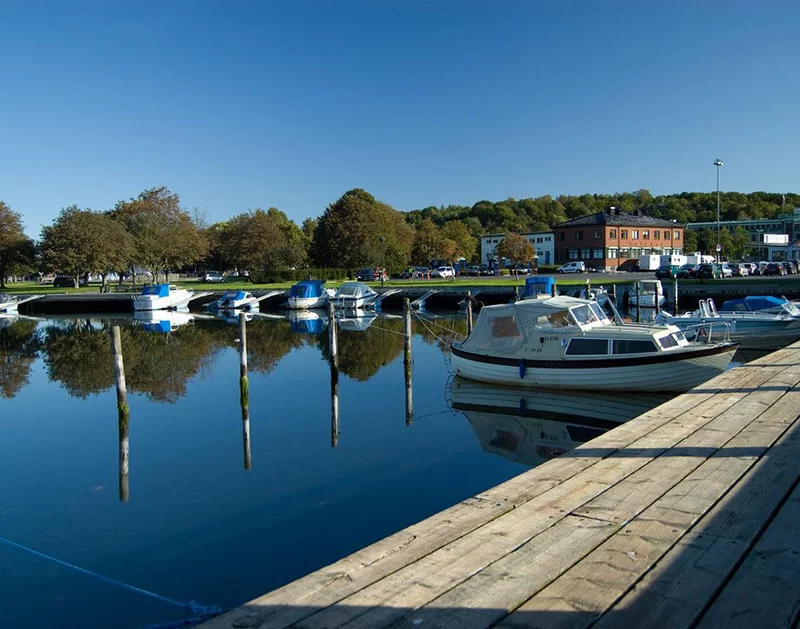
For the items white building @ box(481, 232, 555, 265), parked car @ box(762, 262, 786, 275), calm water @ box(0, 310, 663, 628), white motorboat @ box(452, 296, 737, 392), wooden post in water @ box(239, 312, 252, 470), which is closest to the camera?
calm water @ box(0, 310, 663, 628)

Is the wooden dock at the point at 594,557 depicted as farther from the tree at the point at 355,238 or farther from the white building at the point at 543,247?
the white building at the point at 543,247

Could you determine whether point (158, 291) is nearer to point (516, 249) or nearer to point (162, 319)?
point (162, 319)

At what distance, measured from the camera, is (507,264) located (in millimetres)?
104000

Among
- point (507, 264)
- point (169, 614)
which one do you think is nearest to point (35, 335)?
point (169, 614)

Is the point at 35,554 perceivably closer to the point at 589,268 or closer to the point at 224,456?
the point at 224,456

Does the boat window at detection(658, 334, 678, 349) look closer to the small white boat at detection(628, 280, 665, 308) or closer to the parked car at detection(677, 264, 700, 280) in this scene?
Answer: the small white boat at detection(628, 280, 665, 308)

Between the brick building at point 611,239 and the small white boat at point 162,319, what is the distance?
5609cm

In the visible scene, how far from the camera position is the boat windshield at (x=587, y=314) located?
67.6 ft

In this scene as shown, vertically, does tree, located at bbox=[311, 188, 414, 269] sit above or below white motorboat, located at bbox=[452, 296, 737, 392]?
above

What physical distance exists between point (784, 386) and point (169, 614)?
11370 mm

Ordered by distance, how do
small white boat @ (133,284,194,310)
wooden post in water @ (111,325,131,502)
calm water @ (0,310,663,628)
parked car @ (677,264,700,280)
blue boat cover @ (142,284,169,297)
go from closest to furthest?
1. calm water @ (0,310,663,628)
2. wooden post in water @ (111,325,131,502)
3. small white boat @ (133,284,194,310)
4. blue boat cover @ (142,284,169,297)
5. parked car @ (677,264,700,280)

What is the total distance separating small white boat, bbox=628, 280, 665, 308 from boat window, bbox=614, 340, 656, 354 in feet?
93.7

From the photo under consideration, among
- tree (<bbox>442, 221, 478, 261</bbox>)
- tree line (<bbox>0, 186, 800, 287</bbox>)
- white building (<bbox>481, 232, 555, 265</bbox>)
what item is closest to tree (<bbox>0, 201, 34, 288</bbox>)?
tree line (<bbox>0, 186, 800, 287</bbox>)

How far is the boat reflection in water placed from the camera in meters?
15.7
